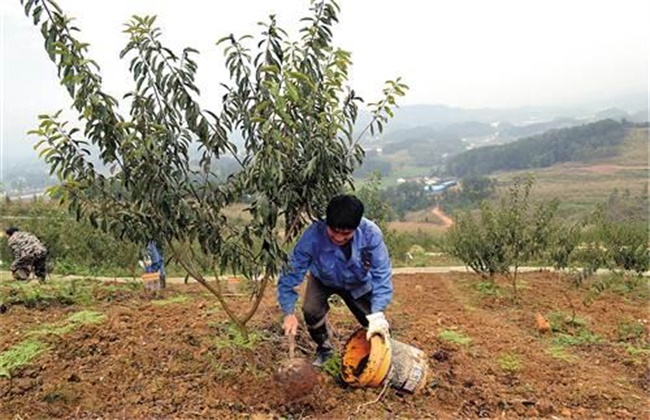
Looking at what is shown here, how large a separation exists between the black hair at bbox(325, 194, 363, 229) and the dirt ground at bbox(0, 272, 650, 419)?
135 centimetres

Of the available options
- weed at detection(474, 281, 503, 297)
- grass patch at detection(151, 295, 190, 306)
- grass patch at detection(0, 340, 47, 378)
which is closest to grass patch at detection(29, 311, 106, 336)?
grass patch at detection(0, 340, 47, 378)

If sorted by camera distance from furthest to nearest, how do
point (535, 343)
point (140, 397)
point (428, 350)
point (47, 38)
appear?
point (535, 343) → point (428, 350) → point (140, 397) → point (47, 38)

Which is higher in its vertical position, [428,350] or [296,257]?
[296,257]

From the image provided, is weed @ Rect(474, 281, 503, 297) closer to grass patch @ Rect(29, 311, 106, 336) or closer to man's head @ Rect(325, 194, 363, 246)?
man's head @ Rect(325, 194, 363, 246)

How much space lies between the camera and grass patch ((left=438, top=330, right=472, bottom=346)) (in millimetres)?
5621

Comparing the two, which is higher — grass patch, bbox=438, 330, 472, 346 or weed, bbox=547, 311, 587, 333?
grass patch, bbox=438, 330, 472, 346

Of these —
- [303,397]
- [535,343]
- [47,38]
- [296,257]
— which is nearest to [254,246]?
[296,257]

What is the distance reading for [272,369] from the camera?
4492mm

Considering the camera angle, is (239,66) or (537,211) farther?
(537,211)

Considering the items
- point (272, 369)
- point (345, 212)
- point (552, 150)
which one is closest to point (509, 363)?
point (272, 369)

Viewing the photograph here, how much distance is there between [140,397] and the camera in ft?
13.3

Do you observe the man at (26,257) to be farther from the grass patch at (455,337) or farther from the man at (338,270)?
the grass patch at (455,337)

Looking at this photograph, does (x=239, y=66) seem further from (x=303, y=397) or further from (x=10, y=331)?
(x=10, y=331)

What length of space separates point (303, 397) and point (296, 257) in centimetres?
109
